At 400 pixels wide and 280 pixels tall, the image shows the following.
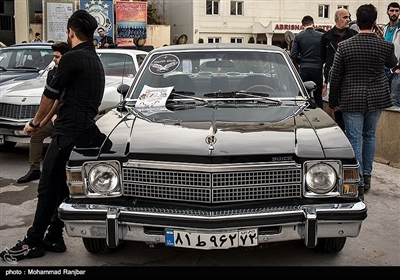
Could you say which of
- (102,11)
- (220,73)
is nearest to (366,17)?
(220,73)

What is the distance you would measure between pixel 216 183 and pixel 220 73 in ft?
6.21

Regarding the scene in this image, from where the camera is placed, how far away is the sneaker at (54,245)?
4285 millimetres

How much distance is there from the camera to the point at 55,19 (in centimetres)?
2405

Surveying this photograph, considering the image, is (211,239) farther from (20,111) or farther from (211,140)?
(20,111)

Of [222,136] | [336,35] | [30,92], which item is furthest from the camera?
[30,92]

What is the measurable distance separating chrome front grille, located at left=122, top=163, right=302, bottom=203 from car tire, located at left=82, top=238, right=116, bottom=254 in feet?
2.34

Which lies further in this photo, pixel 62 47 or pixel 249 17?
pixel 249 17

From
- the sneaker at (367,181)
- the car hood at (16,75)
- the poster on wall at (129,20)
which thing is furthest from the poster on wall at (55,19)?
the sneaker at (367,181)

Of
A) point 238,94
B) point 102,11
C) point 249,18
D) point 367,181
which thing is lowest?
point 367,181

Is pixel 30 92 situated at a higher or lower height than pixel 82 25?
lower

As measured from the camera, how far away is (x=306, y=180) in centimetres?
362

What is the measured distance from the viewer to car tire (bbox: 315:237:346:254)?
4082mm

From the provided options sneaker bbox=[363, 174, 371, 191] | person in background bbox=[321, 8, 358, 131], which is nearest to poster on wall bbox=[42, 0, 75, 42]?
person in background bbox=[321, 8, 358, 131]
